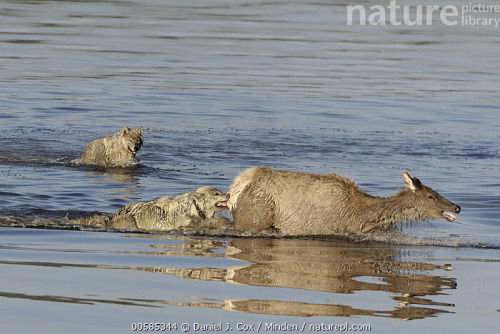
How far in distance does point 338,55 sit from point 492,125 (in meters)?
12.8

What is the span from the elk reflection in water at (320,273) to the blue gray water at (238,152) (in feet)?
0.11

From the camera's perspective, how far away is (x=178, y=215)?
13938 millimetres

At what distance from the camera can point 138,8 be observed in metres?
51.3

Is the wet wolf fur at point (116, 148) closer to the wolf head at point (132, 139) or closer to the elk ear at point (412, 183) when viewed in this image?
the wolf head at point (132, 139)

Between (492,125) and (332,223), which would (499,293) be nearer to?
(332,223)

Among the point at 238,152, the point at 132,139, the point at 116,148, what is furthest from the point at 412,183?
the point at 116,148

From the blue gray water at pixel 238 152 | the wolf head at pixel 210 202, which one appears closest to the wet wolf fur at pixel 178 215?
the wolf head at pixel 210 202

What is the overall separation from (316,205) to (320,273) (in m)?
A: 2.65

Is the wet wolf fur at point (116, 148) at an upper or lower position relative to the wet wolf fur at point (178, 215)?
upper

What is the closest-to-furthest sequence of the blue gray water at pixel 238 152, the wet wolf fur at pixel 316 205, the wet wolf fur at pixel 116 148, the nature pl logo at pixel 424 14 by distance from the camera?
the blue gray water at pixel 238 152 < the wet wolf fur at pixel 316 205 < the wet wolf fur at pixel 116 148 < the nature pl logo at pixel 424 14

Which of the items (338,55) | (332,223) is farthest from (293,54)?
(332,223)

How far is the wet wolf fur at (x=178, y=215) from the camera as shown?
45.4 feet

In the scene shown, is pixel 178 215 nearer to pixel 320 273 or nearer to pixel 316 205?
pixel 316 205

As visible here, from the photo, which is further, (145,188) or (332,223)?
(145,188)
